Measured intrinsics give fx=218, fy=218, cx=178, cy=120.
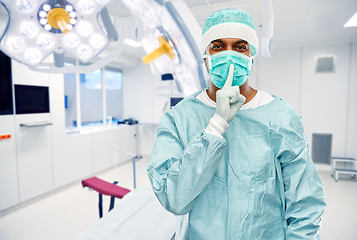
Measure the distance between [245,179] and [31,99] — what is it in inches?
125

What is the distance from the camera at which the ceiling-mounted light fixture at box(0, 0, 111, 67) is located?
1328mm

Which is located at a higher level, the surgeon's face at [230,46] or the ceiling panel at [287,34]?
the ceiling panel at [287,34]

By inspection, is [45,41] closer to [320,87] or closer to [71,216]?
[71,216]

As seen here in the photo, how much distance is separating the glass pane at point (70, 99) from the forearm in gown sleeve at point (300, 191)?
14.1 feet

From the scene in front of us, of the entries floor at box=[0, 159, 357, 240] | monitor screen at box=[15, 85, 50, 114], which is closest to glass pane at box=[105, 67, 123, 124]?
monitor screen at box=[15, 85, 50, 114]

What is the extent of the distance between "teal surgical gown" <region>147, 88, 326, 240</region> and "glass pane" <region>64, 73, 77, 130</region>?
3.98 meters

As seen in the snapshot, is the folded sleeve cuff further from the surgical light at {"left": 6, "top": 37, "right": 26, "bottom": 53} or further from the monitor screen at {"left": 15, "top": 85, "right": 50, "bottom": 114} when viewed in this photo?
the monitor screen at {"left": 15, "top": 85, "right": 50, "bottom": 114}

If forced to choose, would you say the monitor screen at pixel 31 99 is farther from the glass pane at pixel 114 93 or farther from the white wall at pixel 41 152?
the glass pane at pixel 114 93

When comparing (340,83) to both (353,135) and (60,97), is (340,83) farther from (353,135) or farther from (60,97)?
(60,97)

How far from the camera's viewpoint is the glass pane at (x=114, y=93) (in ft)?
17.4

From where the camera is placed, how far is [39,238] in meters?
2.30

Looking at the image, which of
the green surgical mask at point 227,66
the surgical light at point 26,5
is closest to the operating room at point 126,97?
the surgical light at point 26,5

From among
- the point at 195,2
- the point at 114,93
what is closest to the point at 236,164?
the point at 195,2

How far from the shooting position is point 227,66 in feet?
2.65
